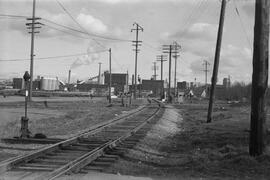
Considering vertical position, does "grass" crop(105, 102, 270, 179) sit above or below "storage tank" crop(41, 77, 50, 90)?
below

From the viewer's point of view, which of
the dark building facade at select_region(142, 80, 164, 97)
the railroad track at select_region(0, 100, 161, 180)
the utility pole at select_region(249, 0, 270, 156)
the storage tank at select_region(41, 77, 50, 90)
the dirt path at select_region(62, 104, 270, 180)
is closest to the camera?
the railroad track at select_region(0, 100, 161, 180)

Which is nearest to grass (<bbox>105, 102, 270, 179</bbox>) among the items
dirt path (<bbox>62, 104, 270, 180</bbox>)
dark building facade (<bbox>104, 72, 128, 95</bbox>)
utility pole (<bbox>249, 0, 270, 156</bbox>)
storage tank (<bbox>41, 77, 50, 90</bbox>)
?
dirt path (<bbox>62, 104, 270, 180</bbox>)

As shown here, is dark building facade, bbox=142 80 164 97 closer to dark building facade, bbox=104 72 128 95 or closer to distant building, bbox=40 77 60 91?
dark building facade, bbox=104 72 128 95

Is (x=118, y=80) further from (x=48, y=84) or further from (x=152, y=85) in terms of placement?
(x=48, y=84)

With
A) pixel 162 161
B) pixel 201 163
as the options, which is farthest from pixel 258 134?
pixel 162 161

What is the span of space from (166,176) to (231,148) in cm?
439

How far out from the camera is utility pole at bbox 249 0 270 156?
38.1ft

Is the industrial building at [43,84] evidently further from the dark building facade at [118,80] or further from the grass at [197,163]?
the grass at [197,163]

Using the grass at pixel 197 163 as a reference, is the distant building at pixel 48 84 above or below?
above

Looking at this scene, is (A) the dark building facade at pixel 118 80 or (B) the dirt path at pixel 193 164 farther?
(A) the dark building facade at pixel 118 80

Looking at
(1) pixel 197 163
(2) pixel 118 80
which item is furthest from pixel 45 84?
(1) pixel 197 163

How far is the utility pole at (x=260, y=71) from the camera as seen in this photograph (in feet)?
38.1

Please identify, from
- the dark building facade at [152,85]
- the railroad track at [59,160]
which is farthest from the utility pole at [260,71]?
the dark building facade at [152,85]

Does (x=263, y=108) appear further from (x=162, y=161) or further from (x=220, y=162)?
(x=162, y=161)
